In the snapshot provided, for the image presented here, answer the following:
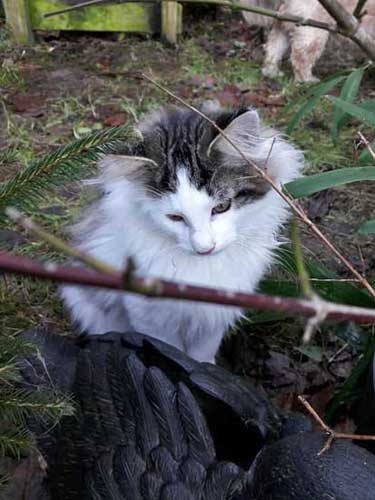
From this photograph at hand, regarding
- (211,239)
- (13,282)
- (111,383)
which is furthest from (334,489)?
(13,282)

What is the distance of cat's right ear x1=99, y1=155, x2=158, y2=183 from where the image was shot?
147 centimetres

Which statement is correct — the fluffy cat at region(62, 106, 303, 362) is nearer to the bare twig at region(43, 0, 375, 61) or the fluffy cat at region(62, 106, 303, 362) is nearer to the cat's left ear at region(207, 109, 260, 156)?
the cat's left ear at region(207, 109, 260, 156)

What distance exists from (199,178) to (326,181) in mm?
290

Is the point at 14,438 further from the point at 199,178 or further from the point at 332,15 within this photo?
the point at 332,15

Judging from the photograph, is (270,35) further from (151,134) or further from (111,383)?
(111,383)

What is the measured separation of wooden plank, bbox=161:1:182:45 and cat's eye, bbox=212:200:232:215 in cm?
245

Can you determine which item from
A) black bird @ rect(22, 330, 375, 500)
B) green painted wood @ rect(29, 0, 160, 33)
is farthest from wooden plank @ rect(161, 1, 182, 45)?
black bird @ rect(22, 330, 375, 500)

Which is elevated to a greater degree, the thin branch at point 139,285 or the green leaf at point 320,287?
the thin branch at point 139,285

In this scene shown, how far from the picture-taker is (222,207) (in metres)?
1.51

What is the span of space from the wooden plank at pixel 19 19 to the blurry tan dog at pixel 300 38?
120cm

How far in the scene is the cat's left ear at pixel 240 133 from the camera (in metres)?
1.44

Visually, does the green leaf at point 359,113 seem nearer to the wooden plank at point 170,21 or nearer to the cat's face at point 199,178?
the cat's face at point 199,178

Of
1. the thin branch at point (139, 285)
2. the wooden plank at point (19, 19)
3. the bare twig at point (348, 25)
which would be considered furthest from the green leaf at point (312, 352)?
the wooden plank at point (19, 19)

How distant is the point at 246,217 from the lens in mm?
1586
